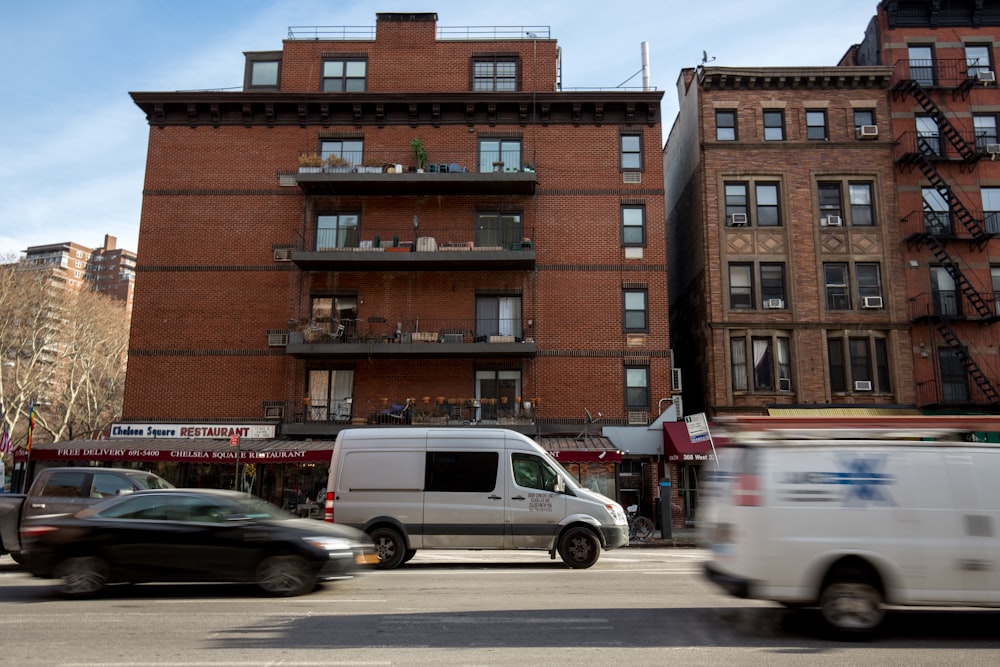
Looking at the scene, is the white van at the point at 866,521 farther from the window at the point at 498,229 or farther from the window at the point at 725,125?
the window at the point at 725,125

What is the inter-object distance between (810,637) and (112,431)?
2514cm

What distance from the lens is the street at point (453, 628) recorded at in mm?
6637

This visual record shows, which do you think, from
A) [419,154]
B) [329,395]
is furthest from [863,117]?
[329,395]

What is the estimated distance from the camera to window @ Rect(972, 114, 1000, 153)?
27.9m

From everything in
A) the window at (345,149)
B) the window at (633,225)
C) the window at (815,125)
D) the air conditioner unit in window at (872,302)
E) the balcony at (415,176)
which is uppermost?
the window at (815,125)

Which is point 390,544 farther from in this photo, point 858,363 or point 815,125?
point 815,125

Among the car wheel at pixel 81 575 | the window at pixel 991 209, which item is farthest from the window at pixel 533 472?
the window at pixel 991 209

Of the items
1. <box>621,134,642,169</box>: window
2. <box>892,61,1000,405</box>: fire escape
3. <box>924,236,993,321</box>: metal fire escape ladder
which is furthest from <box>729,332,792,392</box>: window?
<box>621,134,642,169</box>: window

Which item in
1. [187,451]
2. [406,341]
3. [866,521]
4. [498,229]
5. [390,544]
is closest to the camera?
[866,521]

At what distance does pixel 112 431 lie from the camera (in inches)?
1034

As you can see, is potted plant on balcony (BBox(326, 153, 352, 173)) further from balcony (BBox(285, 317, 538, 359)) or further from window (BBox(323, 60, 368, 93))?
balcony (BBox(285, 317, 538, 359))

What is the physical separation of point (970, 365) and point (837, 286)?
16.9 feet

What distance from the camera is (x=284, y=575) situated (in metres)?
9.74

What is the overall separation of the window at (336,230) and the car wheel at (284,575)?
18.6m
